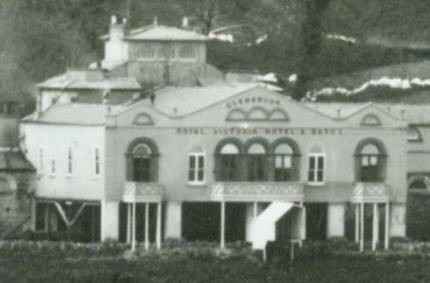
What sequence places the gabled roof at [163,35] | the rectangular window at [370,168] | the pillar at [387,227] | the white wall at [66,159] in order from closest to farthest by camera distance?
the white wall at [66,159], the pillar at [387,227], the rectangular window at [370,168], the gabled roof at [163,35]

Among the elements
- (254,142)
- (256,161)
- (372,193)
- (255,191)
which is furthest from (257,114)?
(372,193)

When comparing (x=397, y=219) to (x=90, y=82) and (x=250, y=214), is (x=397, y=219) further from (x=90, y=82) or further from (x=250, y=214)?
(x=90, y=82)

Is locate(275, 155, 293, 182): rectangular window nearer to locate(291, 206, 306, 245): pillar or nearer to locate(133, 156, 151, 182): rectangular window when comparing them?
locate(291, 206, 306, 245): pillar

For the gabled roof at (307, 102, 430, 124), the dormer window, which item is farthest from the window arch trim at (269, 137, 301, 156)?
the dormer window

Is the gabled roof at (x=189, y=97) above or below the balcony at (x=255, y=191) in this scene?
above

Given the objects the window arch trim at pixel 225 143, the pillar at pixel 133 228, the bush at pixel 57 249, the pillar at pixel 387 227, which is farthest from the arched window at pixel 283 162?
the bush at pixel 57 249

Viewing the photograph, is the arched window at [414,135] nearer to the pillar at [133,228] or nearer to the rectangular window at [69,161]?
the pillar at [133,228]
